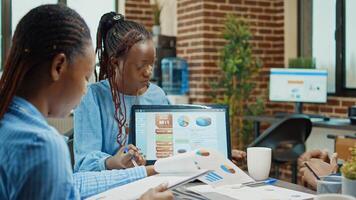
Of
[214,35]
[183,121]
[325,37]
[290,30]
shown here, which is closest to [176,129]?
[183,121]

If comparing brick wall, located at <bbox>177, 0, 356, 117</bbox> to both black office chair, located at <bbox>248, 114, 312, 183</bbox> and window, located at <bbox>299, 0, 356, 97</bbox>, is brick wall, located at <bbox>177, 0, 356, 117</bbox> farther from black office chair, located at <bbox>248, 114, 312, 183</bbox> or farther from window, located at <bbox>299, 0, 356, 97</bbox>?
black office chair, located at <bbox>248, 114, 312, 183</bbox>

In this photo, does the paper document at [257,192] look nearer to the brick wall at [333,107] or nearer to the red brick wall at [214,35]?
the brick wall at [333,107]

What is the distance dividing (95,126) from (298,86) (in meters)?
3.38

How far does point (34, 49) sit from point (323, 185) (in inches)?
35.8

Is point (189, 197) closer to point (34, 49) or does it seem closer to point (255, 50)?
point (34, 49)

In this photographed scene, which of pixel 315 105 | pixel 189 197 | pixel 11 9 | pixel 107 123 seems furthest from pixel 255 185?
pixel 11 9

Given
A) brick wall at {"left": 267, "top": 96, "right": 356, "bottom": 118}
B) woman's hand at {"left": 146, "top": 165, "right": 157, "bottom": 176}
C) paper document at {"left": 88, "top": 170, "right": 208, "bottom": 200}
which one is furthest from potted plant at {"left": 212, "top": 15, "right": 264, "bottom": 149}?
paper document at {"left": 88, "top": 170, "right": 208, "bottom": 200}

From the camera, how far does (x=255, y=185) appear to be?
5.53 ft

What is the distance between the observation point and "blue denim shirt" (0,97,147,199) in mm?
856

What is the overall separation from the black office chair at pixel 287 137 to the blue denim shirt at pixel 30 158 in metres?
3.22

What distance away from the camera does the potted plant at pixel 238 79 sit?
192 inches

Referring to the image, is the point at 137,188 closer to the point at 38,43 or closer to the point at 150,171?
the point at 150,171

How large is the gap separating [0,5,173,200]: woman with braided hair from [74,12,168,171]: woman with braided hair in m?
0.77

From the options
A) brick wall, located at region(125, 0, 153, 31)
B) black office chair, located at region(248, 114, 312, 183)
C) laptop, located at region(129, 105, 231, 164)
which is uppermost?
brick wall, located at region(125, 0, 153, 31)
